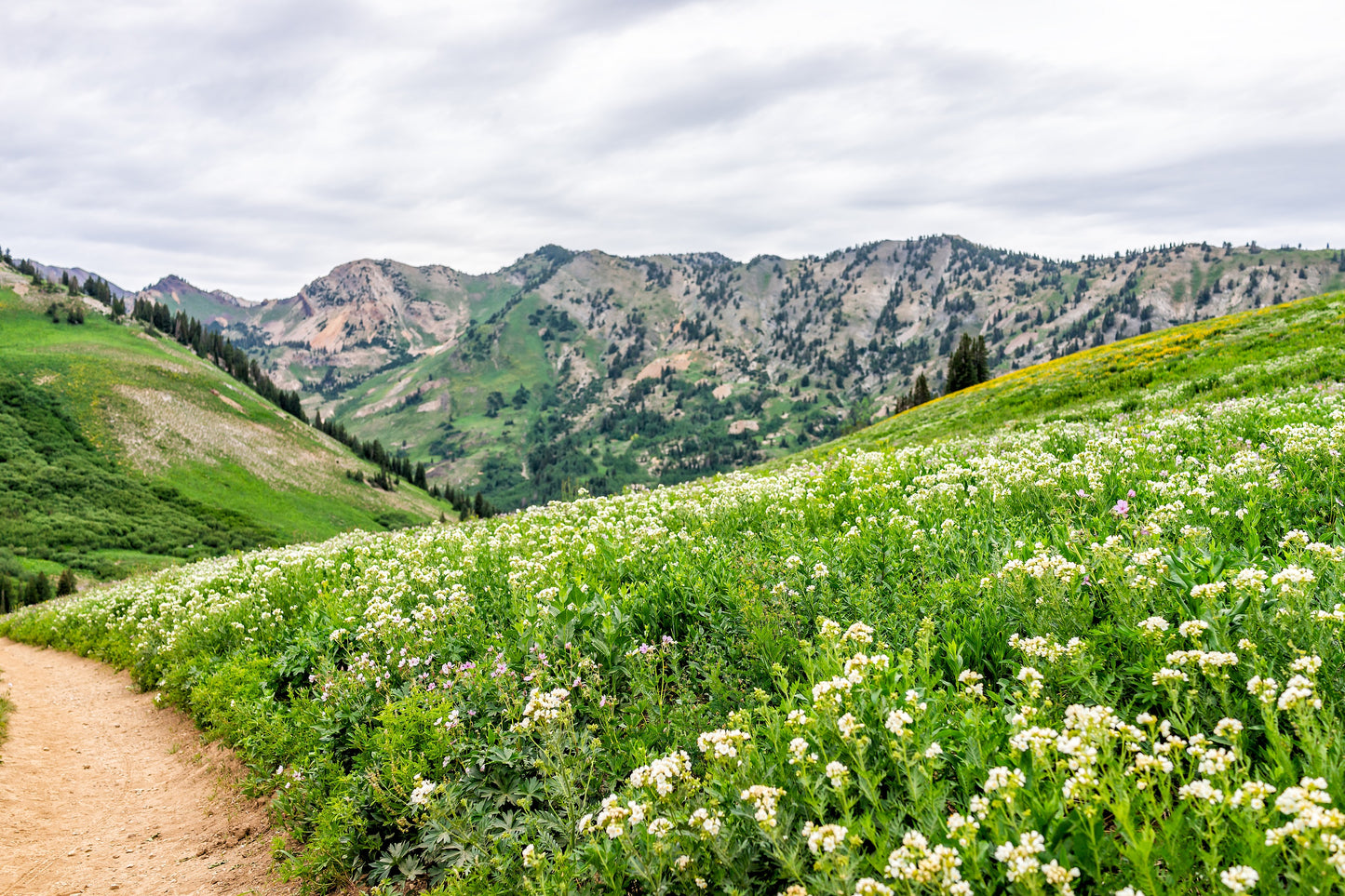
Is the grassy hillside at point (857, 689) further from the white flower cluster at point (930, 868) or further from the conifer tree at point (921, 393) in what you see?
the conifer tree at point (921, 393)

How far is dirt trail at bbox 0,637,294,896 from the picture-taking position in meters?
7.92

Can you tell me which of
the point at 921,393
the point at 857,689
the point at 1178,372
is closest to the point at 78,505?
the point at 857,689

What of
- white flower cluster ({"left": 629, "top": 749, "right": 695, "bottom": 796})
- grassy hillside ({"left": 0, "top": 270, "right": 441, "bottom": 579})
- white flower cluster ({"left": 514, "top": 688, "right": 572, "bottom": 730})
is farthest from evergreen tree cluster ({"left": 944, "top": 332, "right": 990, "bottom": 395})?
grassy hillside ({"left": 0, "top": 270, "right": 441, "bottom": 579})

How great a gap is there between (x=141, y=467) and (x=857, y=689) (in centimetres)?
19545

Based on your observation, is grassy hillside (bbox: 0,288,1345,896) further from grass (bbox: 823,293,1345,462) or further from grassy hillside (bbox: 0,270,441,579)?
grassy hillside (bbox: 0,270,441,579)

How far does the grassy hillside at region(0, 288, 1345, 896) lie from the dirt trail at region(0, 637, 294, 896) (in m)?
0.78

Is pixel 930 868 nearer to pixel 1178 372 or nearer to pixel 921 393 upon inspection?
pixel 1178 372

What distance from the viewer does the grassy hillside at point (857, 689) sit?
11.3 ft

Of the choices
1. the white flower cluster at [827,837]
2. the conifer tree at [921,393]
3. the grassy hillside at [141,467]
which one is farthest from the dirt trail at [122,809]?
the conifer tree at [921,393]

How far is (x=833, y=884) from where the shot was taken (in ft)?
11.3

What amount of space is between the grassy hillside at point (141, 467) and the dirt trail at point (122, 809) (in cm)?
11631

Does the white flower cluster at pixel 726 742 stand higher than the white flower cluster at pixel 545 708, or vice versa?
the white flower cluster at pixel 726 742

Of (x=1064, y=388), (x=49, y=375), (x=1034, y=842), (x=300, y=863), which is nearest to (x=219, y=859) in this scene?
(x=300, y=863)

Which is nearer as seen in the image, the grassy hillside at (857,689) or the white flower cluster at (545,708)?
the grassy hillside at (857,689)
